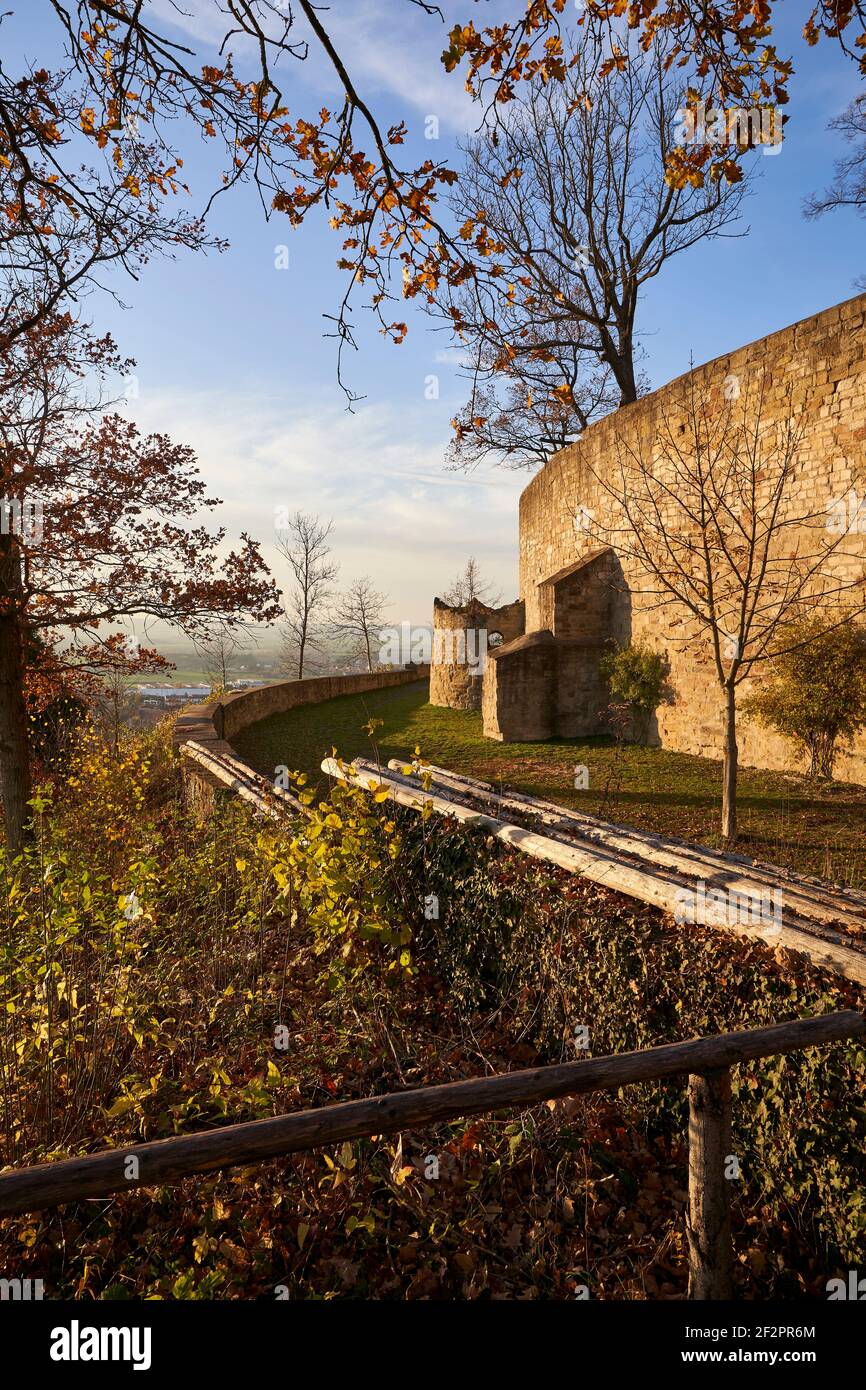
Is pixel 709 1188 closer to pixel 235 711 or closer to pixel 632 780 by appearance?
pixel 632 780

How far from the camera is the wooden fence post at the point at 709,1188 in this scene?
222 cm

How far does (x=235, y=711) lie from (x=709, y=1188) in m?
13.8

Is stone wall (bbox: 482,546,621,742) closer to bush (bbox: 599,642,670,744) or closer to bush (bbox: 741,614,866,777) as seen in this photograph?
bush (bbox: 599,642,670,744)

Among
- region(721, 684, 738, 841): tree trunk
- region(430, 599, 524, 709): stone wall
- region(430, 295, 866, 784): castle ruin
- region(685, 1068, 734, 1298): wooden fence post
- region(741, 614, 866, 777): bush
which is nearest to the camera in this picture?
region(685, 1068, 734, 1298): wooden fence post

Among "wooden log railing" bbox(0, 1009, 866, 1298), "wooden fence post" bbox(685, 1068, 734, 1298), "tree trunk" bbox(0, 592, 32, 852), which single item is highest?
"tree trunk" bbox(0, 592, 32, 852)

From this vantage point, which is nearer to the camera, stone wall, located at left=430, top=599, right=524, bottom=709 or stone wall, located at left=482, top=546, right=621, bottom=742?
stone wall, located at left=482, top=546, right=621, bottom=742

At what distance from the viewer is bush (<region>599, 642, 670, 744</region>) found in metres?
12.1

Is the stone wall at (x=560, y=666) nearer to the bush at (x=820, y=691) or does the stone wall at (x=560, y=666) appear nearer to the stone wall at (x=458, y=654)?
the stone wall at (x=458, y=654)

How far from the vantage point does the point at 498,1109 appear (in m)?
2.09

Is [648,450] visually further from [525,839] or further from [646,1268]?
[646,1268]

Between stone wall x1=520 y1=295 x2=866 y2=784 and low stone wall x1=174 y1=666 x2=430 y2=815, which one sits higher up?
stone wall x1=520 y1=295 x2=866 y2=784

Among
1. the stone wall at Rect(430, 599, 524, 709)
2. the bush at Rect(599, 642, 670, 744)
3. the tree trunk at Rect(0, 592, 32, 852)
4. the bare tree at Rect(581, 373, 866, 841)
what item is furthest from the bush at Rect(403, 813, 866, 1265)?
the stone wall at Rect(430, 599, 524, 709)

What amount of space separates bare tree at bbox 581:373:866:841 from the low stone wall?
577 cm

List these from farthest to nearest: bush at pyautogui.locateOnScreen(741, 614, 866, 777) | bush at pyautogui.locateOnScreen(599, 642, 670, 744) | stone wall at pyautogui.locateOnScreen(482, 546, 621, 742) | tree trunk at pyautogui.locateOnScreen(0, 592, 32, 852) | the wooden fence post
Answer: stone wall at pyautogui.locateOnScreen(482, 546, 621, 742) → bush at pyautogui.locateOnScreen(599, 642, 670, 744) → bush at pyautogui.locateOnScreen(741, 614, 866, 777) → tree trunk at pyautogui.locateOnScreen(0, 592, 32, 852) → the wooden fence post
